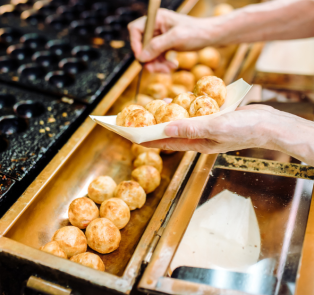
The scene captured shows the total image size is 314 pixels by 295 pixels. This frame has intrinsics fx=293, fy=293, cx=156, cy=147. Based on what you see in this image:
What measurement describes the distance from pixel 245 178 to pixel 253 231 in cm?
36

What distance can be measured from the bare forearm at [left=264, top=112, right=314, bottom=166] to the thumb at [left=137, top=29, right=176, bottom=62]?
1.15 m

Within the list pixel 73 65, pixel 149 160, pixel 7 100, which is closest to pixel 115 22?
pixel 73 65

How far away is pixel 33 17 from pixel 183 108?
2642 millimetres

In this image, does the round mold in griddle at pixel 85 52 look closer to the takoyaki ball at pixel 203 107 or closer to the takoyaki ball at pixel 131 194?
the takoyaki ball at pixel 131 194

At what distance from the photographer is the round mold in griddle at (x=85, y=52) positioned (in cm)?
289

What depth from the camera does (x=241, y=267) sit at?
1.35 m

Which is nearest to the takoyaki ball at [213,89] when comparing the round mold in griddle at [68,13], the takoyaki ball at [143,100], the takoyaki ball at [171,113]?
the takoyaki ball at [171,113]

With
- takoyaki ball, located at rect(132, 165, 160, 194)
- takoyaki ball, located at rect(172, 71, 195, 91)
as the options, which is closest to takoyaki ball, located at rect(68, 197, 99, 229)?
takoyaki ball, located at rect(132, 165, 160, 194)

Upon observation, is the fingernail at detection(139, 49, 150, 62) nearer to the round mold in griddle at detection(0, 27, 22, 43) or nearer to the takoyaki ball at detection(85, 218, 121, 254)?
the takoyaki ball at detection(85, 218, 121, 254)

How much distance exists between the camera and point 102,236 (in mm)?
1617

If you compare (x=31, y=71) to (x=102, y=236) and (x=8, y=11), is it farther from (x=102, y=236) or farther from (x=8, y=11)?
(x=102, y=236)

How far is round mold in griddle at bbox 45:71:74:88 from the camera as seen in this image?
2566 mm

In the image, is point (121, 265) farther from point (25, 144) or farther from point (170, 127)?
point (25, 144)

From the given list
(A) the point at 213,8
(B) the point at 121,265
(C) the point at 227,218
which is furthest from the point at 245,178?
(A) the point at 213,8
